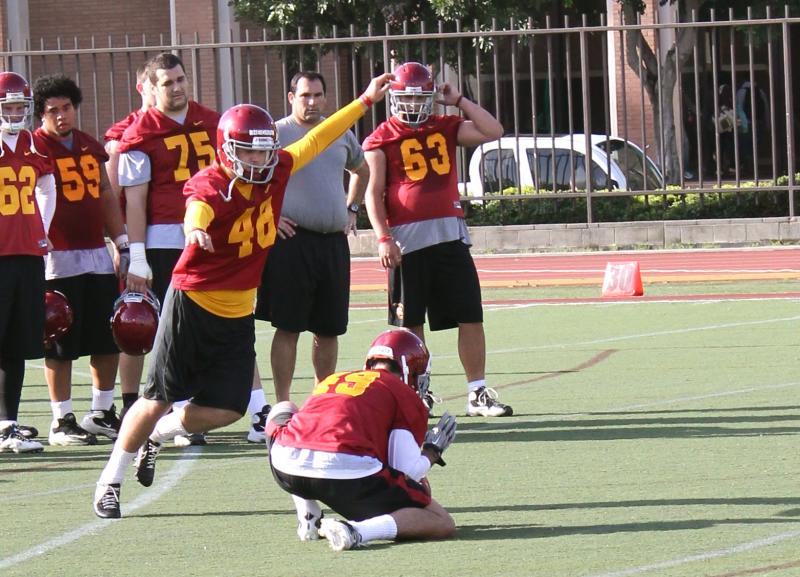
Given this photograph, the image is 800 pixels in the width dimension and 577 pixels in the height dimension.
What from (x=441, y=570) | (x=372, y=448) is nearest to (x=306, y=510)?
(x=372, y=448)

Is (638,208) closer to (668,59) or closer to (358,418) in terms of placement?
(668,59)

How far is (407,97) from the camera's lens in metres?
9.84

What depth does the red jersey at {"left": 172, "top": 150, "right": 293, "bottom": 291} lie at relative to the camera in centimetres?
719

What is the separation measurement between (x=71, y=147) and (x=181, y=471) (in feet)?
7.46

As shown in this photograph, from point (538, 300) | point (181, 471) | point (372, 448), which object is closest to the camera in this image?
→ point (372, 448)

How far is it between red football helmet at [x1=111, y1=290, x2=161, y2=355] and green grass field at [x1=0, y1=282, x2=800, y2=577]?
66 centimetres

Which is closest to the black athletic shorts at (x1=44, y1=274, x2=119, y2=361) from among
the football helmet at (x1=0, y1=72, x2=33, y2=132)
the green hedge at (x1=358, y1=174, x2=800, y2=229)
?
the football helmet at (x1=0, y1=72, x2=33, y2=132)

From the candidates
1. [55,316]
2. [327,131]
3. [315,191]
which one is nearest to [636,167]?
[315,191]

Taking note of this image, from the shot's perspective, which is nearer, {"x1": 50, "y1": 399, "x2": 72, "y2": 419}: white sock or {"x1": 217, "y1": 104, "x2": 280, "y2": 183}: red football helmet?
{"x1": 217, "y1": 104, "x2": 280, "y2": 183}: red football helmet

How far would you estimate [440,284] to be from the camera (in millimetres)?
10422

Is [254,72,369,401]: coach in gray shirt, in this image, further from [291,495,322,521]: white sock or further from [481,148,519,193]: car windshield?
[481,148,519,193]: car windshield

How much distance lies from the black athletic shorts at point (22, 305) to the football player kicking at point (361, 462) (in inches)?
114

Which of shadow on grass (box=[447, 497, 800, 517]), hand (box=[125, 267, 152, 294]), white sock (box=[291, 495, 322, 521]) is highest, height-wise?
hand (box=[125, 267, 152, 294])

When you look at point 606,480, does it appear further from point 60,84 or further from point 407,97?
point 60,84
